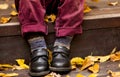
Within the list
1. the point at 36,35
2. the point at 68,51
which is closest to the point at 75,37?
the point at 68,51

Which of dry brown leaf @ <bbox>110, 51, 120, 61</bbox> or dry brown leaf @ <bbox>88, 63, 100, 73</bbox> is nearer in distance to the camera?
dry brown leaf @ <bbox>88, 63, 100, 73</bbox>

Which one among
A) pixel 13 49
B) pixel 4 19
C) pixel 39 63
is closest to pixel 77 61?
pixel 39 63

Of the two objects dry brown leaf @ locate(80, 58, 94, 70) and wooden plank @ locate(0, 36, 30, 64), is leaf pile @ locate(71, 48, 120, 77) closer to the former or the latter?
dry brown leaf @ locate(80, 58, 94, 70)

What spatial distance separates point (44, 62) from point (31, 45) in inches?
5.9

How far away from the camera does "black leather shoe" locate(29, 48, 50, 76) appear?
1.74 metres

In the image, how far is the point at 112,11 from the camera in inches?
80.1

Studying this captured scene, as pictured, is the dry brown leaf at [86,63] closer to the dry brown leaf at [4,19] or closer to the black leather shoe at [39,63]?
the black leather shoe at [39,63]

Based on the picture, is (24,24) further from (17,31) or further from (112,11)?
(112,11)

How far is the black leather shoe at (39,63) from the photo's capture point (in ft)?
5.72

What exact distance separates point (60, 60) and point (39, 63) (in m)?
0.12

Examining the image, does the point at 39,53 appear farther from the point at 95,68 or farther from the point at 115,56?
the point at 115,56

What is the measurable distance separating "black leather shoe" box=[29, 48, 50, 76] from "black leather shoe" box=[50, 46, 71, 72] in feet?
0.13

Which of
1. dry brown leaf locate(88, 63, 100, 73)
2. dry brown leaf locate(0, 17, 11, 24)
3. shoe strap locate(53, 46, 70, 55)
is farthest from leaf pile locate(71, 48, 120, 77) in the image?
dry brown leaf locate(0, 17, 11, 24)

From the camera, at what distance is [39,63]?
1755 mm
